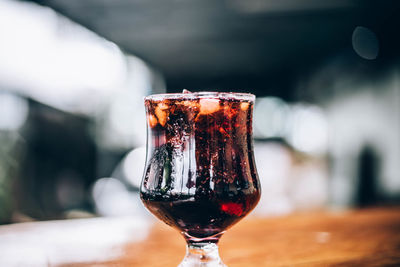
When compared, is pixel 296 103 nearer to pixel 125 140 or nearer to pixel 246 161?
pixel 125 140

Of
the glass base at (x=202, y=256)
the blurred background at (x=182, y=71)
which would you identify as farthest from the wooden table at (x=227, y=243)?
the blurred background at (x=182, y=71)

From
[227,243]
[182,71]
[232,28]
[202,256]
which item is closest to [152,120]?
[202,256]

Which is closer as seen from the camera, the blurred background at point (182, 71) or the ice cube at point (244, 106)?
the ice cube at point (244, 106)

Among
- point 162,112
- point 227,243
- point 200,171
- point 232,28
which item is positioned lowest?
point 227,243

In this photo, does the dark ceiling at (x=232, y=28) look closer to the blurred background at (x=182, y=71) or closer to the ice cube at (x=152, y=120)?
the blurred background at (x=182, y=71)

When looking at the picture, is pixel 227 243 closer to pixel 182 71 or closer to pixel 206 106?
pixel 206 106
